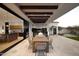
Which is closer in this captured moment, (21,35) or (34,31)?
(21,35)

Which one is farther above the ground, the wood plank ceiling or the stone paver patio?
the wood plank ceiling

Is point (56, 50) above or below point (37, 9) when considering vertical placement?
below

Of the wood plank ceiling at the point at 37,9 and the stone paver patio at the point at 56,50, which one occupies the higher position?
the wood plank ceiling at the point at 37,9

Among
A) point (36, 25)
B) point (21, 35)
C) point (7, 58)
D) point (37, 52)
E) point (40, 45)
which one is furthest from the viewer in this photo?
point (36, 25)

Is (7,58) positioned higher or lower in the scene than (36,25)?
lower

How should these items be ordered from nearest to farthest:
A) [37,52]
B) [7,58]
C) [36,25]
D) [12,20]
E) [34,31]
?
1. [7,58]
2. [37,52]
3. [12,20]
4. [34,31]
5. [36,25]

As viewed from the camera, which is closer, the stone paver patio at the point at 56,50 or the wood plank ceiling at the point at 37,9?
the stone paver patio at the point at 56,50

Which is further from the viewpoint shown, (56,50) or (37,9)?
(37,9)

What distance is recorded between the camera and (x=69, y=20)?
7.26 meters

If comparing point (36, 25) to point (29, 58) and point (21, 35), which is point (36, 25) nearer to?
point (21, 35)

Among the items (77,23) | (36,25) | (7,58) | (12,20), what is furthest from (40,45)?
(36,25)

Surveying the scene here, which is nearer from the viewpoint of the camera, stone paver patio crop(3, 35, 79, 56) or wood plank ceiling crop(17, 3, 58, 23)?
stone paver patio crop(3, 35, 79, 56)

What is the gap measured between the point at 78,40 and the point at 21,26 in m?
5.35

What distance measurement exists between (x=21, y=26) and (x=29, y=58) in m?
7.25
